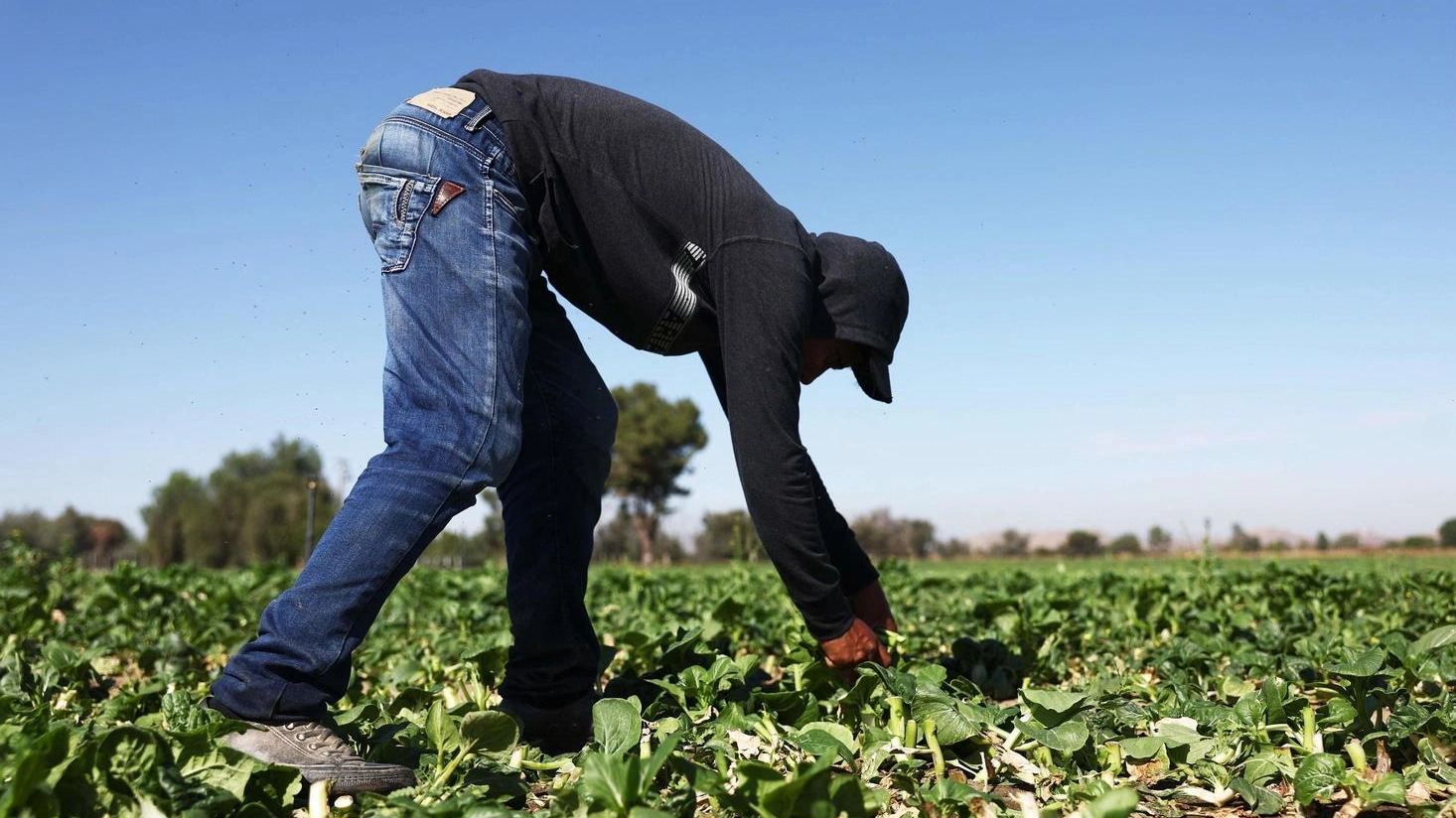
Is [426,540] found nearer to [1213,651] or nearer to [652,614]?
[1213,651]

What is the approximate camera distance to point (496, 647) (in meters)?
3.22

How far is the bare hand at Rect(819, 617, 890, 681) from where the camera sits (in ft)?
9.22

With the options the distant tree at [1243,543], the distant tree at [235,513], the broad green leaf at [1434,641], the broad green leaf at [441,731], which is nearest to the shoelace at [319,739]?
the broad green leaf at [441,731]

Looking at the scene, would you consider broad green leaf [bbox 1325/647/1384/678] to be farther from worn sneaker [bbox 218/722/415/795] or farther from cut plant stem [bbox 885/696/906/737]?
worn sneaker [bbox 218/722/415/795]

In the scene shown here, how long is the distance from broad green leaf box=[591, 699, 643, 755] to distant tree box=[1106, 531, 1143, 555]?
128 ft

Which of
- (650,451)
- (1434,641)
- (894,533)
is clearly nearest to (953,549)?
(894,533)

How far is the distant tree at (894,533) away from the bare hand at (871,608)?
161 feet

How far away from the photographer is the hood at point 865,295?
274 cm

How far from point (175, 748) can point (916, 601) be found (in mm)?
5355

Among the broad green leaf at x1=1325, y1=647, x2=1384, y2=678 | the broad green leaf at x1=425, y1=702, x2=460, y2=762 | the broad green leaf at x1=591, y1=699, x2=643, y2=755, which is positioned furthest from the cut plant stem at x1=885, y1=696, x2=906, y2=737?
the broad green leaf at x1=1325, y1=647, x2=1384, y2=678

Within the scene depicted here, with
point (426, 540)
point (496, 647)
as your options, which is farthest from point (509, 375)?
point (496, 647)

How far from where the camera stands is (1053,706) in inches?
94.7

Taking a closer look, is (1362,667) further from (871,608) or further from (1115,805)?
(1115,805)

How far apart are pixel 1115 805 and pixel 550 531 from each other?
1.60 m
